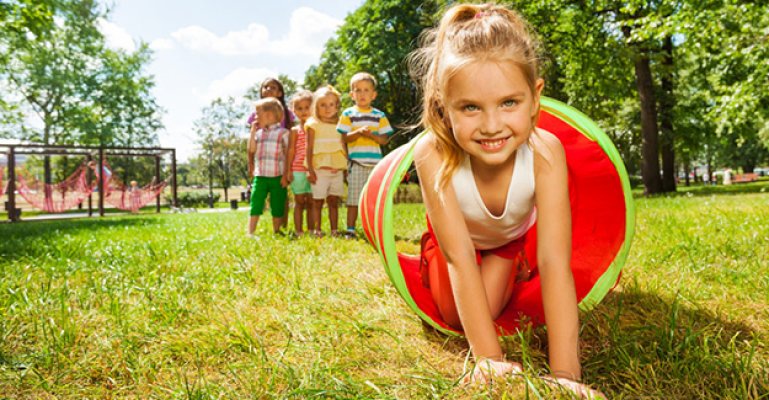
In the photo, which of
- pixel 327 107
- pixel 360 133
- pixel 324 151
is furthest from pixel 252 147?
pixel 360 133

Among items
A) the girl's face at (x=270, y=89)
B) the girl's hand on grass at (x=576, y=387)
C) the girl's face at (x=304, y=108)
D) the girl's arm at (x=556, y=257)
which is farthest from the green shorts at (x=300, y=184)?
the girl's hand on grass at (x=576, y=387)

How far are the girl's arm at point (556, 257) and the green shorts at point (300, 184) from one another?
4.72 meters

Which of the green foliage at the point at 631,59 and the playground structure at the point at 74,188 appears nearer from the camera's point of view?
the green foliage at the point at 631,59

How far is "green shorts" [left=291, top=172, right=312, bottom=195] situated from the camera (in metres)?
6.42

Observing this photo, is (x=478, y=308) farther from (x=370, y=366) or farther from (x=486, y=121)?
(x=486, y=121)

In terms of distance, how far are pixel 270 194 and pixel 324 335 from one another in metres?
4.18

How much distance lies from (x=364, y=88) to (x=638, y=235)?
10.5 feet

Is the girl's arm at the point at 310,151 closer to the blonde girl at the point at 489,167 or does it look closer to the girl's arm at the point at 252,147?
the girl's arm at the point at 252,147

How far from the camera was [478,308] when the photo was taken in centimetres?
180

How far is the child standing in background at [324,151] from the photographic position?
6051 millimetres

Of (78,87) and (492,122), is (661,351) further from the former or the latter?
(78,87)

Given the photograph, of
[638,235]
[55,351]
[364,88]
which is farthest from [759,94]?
[55,351]

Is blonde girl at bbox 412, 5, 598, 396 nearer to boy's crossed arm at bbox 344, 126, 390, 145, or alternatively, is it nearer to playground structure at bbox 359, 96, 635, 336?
playground structure at bbox 359, 96, 635, 336

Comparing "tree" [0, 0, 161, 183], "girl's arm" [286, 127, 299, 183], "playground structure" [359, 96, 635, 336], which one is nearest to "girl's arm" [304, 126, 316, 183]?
"girl's arm" [286, 127, 299, 183]
